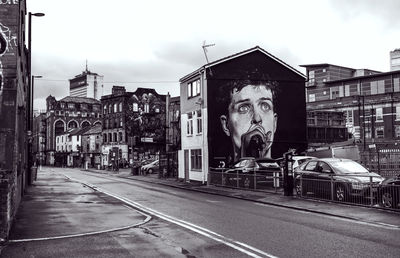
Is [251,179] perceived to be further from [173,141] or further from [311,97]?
[311,97]

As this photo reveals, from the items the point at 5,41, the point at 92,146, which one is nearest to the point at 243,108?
the point at 5,41

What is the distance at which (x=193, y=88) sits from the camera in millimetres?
34719

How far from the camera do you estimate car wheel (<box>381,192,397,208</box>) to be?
48.6 feet

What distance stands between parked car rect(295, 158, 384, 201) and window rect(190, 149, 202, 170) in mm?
12673

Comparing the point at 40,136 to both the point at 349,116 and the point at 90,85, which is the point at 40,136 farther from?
the point at 349,116

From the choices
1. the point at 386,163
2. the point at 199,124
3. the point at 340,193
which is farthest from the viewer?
the point at 199,124

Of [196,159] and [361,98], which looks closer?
[196,159]

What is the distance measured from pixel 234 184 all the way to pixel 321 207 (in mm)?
10193

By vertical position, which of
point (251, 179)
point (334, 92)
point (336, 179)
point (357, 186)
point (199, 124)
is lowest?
point (251, 179)

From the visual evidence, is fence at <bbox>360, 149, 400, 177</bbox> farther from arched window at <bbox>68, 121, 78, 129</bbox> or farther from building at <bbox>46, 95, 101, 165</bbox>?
arched window at <bbox>68, 121, 78, 129</bbox>

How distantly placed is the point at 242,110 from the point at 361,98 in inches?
1787

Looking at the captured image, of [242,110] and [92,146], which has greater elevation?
[242,110]

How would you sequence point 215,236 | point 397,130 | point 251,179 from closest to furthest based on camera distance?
point 215,236
point 251,179
point 397,130

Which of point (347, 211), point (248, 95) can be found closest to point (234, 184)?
point (248, 95)
